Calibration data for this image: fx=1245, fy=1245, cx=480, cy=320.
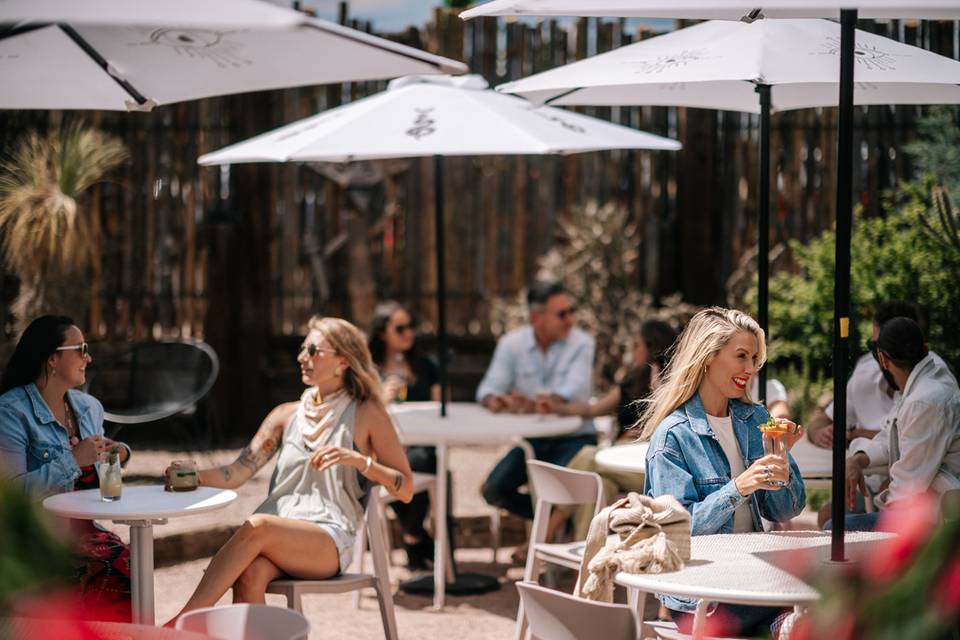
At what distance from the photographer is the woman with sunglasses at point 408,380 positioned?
243 inches

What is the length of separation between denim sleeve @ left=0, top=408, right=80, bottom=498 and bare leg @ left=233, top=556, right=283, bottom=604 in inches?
25.1

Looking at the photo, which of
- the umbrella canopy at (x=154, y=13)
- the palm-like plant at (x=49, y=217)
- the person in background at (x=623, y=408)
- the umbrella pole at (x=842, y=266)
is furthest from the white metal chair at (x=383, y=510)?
the umbrella canopy at (x=154, y=13)

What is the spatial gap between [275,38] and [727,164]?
230 inches

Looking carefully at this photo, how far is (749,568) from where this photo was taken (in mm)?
3043

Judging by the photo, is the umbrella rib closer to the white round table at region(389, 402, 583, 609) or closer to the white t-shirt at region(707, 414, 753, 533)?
the white round table at region(389, 402, 583, 609)

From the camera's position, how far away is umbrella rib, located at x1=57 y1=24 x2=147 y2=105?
4.26m

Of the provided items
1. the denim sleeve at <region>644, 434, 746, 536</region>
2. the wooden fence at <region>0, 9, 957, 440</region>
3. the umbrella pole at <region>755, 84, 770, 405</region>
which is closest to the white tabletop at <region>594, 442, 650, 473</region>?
the umbrella pole at <region>755, 84, 770, 405</region>

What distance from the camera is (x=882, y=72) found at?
447cm

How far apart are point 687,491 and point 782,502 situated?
1.25 feet

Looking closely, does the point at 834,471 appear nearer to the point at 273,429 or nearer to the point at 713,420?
the point at 713,420

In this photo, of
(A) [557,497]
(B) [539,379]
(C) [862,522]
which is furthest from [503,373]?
(C) [862,522]

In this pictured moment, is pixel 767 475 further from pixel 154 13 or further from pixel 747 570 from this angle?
pixel 154 13

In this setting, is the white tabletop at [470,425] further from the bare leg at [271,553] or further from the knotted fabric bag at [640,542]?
the knotted fabric bag at [640,542]

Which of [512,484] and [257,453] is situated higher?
[257,453]
